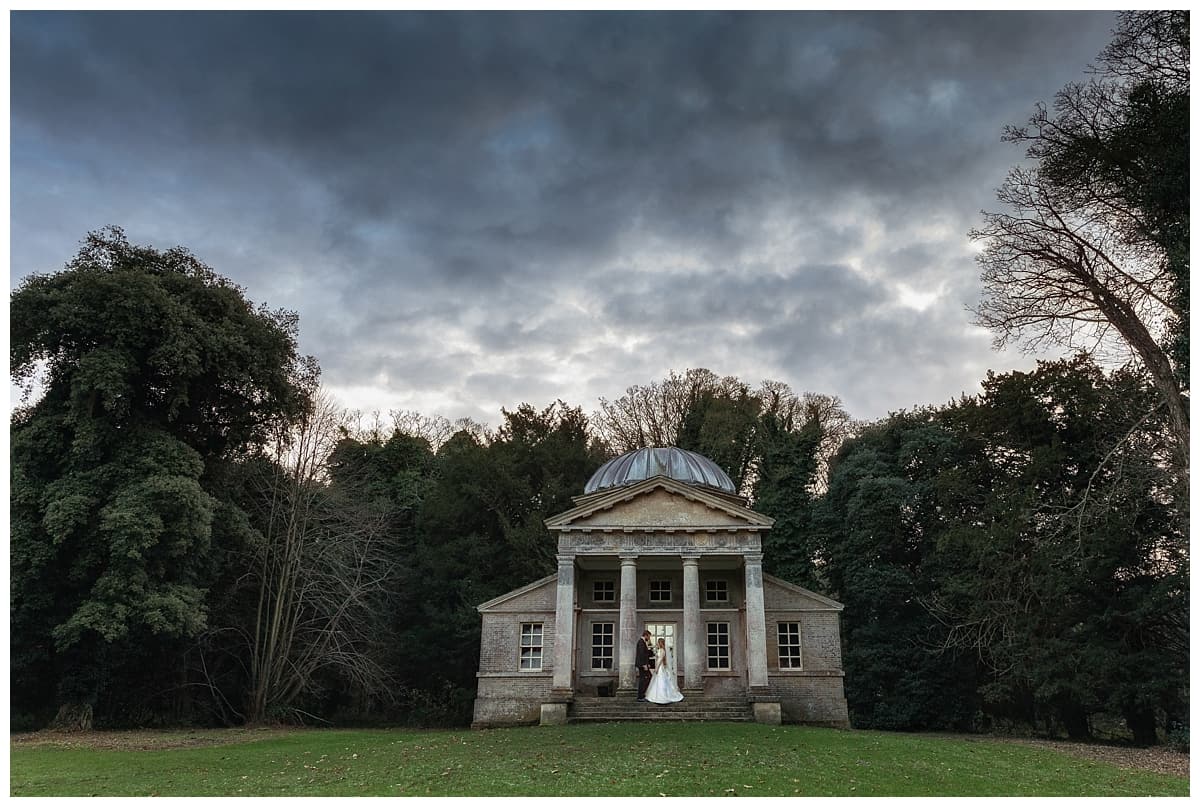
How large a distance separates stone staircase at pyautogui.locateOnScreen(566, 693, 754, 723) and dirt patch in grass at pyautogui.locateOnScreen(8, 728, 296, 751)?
28.8 ft

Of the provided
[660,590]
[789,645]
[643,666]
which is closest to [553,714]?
[643,666]

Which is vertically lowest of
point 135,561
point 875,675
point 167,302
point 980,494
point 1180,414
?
point 875,675

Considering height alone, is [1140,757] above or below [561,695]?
below

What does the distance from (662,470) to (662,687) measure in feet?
31.3

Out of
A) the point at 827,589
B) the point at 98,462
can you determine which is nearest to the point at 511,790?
the point at 98,462

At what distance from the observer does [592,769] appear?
520 inches

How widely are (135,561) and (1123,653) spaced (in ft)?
97.0

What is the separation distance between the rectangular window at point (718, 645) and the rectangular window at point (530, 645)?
6129mm

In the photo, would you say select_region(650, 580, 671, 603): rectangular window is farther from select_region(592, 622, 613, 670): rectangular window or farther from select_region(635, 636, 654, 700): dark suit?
select_region(635, 636, 654, 700): dark suit

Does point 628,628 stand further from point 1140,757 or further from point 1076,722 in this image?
point 1076,722

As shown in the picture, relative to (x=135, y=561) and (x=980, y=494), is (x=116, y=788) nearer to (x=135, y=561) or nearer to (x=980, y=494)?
(x=135, y=561)

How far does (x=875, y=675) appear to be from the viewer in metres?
32.4

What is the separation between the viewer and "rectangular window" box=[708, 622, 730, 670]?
29.2 metres

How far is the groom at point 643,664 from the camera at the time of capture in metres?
24.7
